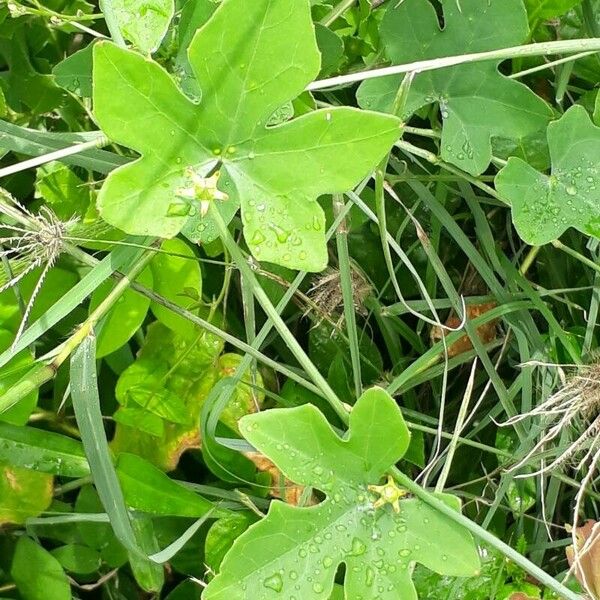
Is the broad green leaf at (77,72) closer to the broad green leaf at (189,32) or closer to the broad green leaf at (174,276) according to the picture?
the broad green leaf at (189,32)

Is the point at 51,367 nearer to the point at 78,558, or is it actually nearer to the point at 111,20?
the point at 111,20

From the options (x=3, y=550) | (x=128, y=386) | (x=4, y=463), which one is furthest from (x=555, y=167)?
(x=3, y=550)

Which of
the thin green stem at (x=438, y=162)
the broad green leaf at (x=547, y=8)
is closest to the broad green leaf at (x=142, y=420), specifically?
the thin green stem at (x=438, y=162)

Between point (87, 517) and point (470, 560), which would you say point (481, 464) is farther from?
point (87, 517)

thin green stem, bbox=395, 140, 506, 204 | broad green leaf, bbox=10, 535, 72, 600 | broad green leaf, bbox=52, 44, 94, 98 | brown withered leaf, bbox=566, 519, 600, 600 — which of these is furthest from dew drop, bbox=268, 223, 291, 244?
broad green leaf, bbox=10, 535, 72, 600

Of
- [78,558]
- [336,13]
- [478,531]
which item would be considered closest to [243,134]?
[336,13]

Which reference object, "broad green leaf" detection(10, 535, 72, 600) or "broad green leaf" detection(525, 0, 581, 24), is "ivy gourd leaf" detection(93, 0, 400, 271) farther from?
"broad green leaf" detection(10, 535, 72, 600)
